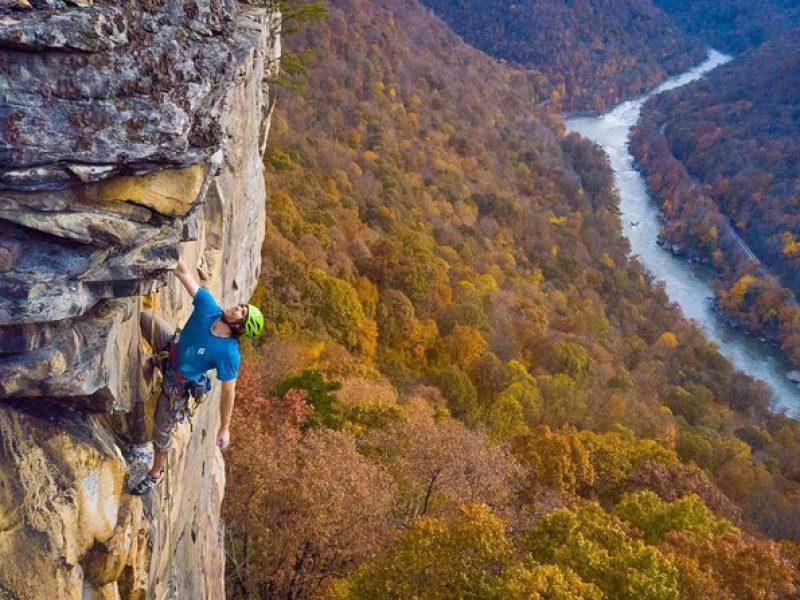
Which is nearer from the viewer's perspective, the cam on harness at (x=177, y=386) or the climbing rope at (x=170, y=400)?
the cam on harness at (x=177, y=386)

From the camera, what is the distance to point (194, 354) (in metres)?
6.68

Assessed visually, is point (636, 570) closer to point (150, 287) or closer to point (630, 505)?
point (630, 505)

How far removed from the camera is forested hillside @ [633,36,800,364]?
7294cm

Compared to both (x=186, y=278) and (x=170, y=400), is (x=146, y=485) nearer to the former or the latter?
(x=170, y=400)

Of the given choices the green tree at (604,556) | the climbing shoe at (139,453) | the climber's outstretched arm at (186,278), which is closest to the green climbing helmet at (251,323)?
the climber's outstretched arm at (186,278)

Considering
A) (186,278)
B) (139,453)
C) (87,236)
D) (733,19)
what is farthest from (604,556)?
(733,19)

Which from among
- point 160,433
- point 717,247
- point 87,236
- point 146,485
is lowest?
point 717,247

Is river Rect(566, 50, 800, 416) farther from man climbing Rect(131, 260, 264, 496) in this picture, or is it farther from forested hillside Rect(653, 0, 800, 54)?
man climbing Rect(131, 260, 264, 496)

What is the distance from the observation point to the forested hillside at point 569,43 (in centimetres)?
12812

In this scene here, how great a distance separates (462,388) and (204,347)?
2681cm

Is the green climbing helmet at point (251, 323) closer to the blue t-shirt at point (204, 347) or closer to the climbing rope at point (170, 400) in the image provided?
the blue t-shirt at point (204, 347)

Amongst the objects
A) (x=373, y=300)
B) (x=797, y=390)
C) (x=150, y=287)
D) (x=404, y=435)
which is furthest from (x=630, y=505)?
(x=797, y=390)

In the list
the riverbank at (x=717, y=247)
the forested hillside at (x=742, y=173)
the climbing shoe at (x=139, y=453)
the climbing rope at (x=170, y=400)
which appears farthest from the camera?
the forested hillside at (x=742, y=173)

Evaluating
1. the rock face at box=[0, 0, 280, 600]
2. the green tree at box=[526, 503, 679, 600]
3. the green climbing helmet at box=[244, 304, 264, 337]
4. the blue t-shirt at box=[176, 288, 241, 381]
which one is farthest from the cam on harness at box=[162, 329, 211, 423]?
the green tree at box=[526, 503, 679, 600]
